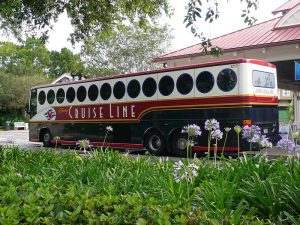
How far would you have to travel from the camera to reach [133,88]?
1620cm

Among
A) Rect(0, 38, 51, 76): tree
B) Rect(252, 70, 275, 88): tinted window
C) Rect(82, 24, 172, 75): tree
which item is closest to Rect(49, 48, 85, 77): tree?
Rect(0, 38, 51, 76): tree

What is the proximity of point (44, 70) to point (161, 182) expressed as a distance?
85875 mm

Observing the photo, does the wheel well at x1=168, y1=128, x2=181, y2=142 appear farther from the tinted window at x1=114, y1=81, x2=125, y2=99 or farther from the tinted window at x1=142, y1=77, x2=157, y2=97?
the tinted window at x1=114, y1=81, x2=125, y2=99

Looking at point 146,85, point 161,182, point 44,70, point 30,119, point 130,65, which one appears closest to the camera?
point 161,182

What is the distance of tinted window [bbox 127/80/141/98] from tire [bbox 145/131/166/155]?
1.60m

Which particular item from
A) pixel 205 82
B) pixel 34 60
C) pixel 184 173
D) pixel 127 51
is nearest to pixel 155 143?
pixel 205 82

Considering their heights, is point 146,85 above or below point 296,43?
below

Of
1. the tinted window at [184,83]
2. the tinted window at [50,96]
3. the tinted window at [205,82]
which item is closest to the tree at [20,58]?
the tinted window at [50,96]

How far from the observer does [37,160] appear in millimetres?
7375

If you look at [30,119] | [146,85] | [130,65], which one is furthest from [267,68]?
[130,65]

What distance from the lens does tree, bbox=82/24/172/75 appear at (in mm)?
40312

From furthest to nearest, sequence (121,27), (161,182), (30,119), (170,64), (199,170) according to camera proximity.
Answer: (30,119) < (170,64) < (121,27) < (199,170) < (161,182)

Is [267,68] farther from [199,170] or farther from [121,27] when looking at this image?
[199,170]

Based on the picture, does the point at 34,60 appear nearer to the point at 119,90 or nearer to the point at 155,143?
the point at 119,90
